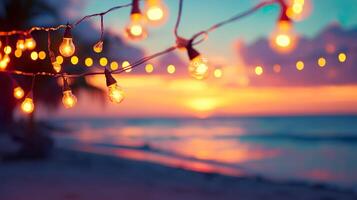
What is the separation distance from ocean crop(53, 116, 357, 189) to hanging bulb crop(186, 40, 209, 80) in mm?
9470

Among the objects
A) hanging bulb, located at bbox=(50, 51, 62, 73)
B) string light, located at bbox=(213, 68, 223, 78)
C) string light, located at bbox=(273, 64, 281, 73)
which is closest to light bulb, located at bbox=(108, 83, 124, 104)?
hanging bulb, located at bbox=(50, 51, 62, 73)

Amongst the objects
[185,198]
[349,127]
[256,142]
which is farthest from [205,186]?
[349,127]

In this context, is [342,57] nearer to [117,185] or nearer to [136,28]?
[136,28]

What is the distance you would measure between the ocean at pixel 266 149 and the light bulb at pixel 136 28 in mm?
9592

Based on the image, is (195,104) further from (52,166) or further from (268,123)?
(52,166)

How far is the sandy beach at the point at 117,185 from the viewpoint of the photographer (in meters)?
6.80

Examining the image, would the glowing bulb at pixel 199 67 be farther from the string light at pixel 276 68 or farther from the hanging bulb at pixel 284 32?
the string light at pixel 276 68

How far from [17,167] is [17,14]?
3.51m

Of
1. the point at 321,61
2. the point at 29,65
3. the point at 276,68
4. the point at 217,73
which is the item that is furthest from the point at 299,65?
the point at 29,65

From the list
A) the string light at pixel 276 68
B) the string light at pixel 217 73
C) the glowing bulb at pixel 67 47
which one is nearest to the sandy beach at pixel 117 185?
the string light at pixel 276 68

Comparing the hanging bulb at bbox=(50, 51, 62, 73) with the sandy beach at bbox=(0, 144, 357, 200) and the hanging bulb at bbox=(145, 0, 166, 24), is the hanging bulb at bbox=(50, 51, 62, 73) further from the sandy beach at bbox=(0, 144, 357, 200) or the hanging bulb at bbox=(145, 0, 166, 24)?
the sandy beach at bbox=(0, 144, 357, 200)

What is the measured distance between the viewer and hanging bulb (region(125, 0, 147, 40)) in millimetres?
2357

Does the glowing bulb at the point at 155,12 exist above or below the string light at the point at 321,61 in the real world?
below

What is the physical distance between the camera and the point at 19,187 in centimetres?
Result: 701
